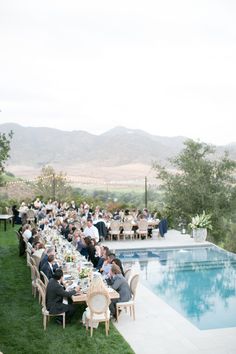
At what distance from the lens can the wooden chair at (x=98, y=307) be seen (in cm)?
965

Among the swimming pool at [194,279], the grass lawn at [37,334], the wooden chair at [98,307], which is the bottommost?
the swimming pool at [194,279]

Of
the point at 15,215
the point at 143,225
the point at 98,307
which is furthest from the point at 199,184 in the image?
the point at 98,307

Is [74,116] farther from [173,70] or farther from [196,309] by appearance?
[196,309]

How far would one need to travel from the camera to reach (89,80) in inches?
3162

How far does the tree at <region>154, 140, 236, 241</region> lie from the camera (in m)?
27.1

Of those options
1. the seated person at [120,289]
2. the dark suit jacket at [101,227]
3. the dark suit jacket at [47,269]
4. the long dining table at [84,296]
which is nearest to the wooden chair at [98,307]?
the long dining table at [84,296]

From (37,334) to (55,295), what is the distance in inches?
34.6

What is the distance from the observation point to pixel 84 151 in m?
91.1

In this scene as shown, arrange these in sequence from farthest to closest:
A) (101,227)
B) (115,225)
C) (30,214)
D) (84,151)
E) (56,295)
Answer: (84,151)
(30,214)
(115,225)
(101,227)
(56,295)

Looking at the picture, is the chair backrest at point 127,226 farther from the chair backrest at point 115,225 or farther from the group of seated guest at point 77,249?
the group of seated guest at point 77,249

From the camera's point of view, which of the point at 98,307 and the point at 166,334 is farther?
the point at 166,334

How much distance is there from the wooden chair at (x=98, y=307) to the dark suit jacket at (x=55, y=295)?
A: 63cm

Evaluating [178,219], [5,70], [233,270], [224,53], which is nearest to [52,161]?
[5,70]

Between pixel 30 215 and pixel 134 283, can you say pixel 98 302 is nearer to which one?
pixel 134 283
